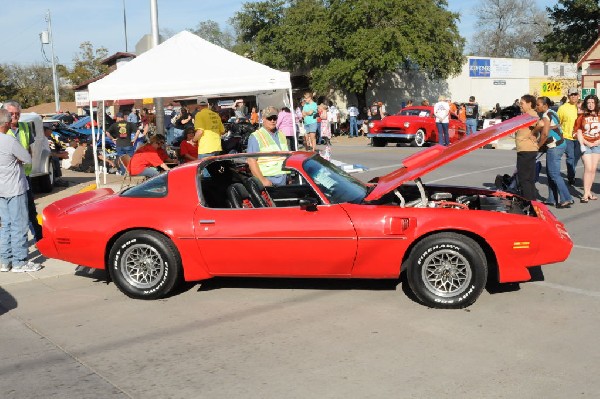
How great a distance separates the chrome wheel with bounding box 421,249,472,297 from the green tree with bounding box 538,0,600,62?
47.9m

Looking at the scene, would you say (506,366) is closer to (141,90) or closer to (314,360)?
(314,360)

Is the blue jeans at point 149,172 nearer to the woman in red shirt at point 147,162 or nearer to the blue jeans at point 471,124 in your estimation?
the woman in red shirt at point 147,162

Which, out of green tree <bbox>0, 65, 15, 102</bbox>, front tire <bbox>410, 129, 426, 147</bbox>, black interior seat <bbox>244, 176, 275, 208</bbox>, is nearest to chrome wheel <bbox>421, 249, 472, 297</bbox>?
black interior seat <bbox>244, 176, 275, 208</bbox>

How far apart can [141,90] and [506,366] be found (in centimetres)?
886

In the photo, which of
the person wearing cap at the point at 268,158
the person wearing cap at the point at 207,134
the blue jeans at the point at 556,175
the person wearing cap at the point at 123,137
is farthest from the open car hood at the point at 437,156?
the person wearing cap at the point at 123,137

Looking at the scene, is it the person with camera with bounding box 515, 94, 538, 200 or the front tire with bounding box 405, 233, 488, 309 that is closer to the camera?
the front tire with bounding box 405, 233, 488, 309

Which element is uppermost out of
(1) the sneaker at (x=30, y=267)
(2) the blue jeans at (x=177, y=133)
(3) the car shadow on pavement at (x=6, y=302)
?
(2) the blue jeans at (x=177, y=133)

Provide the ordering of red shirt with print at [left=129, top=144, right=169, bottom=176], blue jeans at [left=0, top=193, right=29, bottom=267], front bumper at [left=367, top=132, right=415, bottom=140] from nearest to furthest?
1. blue jeans at [left=0, top=193, right=29, bottom=267]
2. red shirt with print at [left=129, top=144, right=169, bottom=176]
3. front bumper at [left=367, top=132, right=415, bottom=140]

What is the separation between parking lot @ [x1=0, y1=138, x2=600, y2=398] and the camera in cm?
413

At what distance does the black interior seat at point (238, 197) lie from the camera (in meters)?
6.29

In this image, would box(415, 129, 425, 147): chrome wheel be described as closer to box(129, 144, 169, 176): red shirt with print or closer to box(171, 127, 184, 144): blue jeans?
box(171, 127, 184, 144): blue jeans

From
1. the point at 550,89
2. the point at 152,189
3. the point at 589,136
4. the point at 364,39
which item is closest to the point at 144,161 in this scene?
the point at 152,189

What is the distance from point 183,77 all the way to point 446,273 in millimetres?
7475

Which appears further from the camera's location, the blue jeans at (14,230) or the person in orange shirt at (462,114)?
the person in orange shirt at (462,114)
